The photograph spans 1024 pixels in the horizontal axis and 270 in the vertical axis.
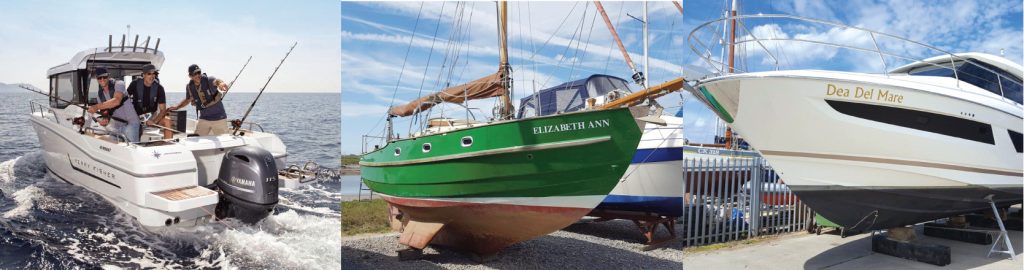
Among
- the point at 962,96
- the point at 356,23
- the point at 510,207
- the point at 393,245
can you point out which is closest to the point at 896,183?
A: the point at 962,96

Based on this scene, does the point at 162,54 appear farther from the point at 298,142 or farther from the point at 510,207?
the point at 510,207

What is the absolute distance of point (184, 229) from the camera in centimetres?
371

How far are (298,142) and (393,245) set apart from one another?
1558 millimetres

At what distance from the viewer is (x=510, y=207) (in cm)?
390

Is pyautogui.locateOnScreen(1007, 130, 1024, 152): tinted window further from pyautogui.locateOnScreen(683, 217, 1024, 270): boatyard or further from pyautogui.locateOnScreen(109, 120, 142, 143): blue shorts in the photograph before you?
pyautogui.locateOnScreen(109, 120, 142, 143): blue shorts

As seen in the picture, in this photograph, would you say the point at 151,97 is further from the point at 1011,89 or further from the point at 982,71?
the point at 1011,89

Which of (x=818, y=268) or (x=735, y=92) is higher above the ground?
(x=735, y=92)

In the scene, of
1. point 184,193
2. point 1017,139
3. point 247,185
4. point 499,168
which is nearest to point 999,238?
point 1017,139

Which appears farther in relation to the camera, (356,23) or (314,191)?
(314,191)

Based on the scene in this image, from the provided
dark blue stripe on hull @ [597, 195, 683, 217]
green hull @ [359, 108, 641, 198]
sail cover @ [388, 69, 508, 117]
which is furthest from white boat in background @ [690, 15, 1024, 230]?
sail cover @ [388, 69, 508, 117]

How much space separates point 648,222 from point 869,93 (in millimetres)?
2005

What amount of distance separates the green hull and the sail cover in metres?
0.23

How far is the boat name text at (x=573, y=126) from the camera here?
11.6ft

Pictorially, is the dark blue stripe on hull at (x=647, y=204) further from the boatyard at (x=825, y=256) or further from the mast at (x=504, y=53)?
the mast at (x=504, y=53)
